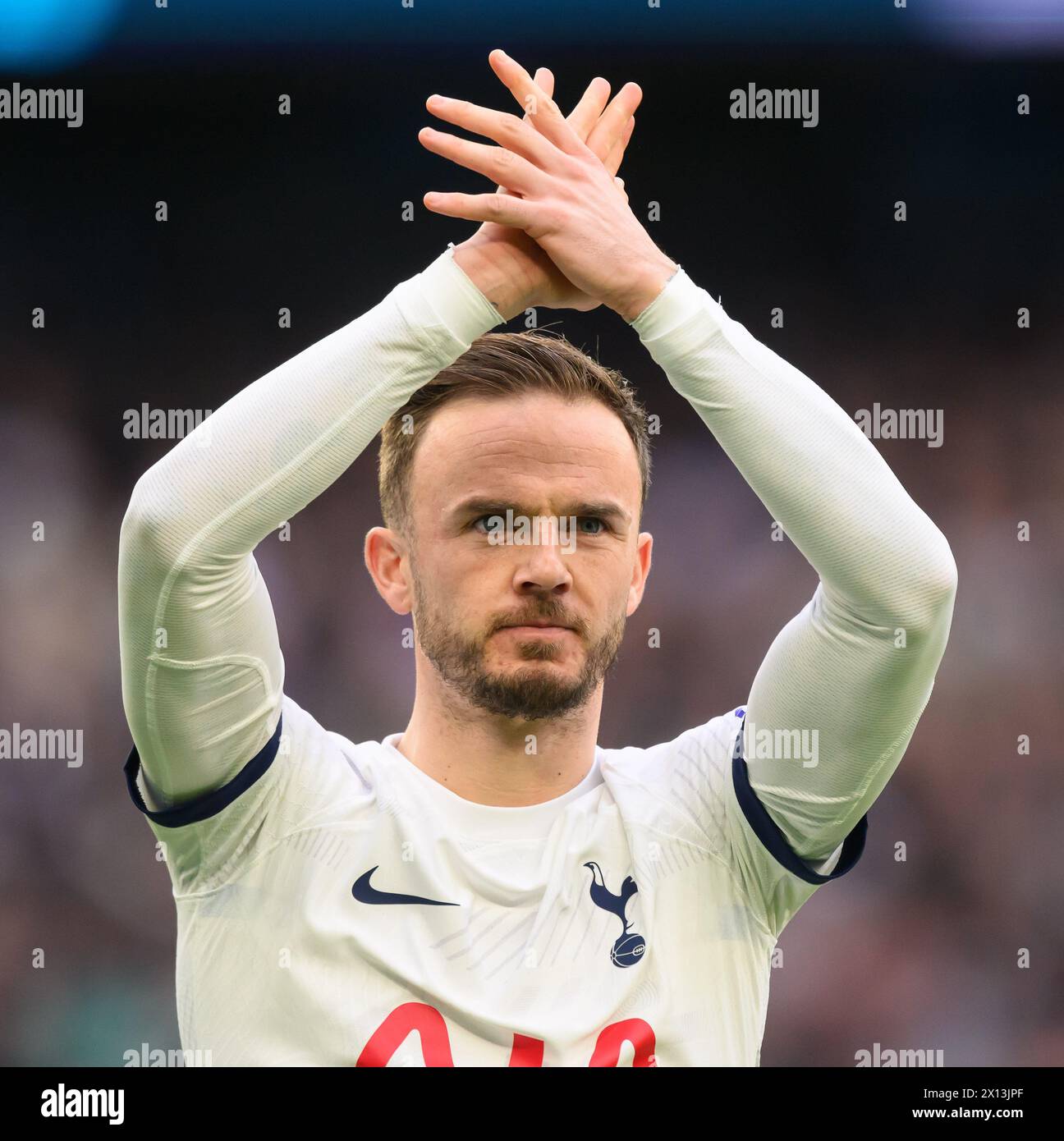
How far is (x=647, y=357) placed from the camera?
5910 millimetres

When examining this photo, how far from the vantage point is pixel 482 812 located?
2.56 metres

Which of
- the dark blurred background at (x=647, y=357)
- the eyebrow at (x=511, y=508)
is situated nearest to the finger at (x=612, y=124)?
the eyebrow at (x=511, y=508)

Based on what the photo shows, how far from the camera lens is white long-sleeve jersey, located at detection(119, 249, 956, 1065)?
217 centimetres

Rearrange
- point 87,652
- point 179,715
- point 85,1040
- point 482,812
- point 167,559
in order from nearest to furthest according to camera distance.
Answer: point 167,559 < point 179,715 < point 482,812 < point 85,1040 < point 87,652

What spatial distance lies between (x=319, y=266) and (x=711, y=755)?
368 cm

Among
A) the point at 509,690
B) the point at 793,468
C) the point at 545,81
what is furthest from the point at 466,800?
the point at 545,81

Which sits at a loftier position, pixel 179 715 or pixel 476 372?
pixel 476 372

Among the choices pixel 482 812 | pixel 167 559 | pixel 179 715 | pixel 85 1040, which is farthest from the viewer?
pixel 85 1040

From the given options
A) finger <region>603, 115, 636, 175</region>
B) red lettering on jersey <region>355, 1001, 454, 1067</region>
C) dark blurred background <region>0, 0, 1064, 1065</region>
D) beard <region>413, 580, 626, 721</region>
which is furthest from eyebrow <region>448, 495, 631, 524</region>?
dark blurred background <region>0, 0, 1064, 1065</region>

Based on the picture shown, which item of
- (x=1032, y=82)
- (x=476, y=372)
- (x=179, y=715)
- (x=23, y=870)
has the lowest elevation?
(x=23, y=870)

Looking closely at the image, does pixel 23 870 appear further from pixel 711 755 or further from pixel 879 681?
pixel 879 681

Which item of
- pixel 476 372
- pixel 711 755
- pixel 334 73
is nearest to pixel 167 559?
pixel 476 372

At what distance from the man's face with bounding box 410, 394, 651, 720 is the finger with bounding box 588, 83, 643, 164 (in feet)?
1.54

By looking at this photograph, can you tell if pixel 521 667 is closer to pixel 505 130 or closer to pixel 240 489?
pixel 240 489
